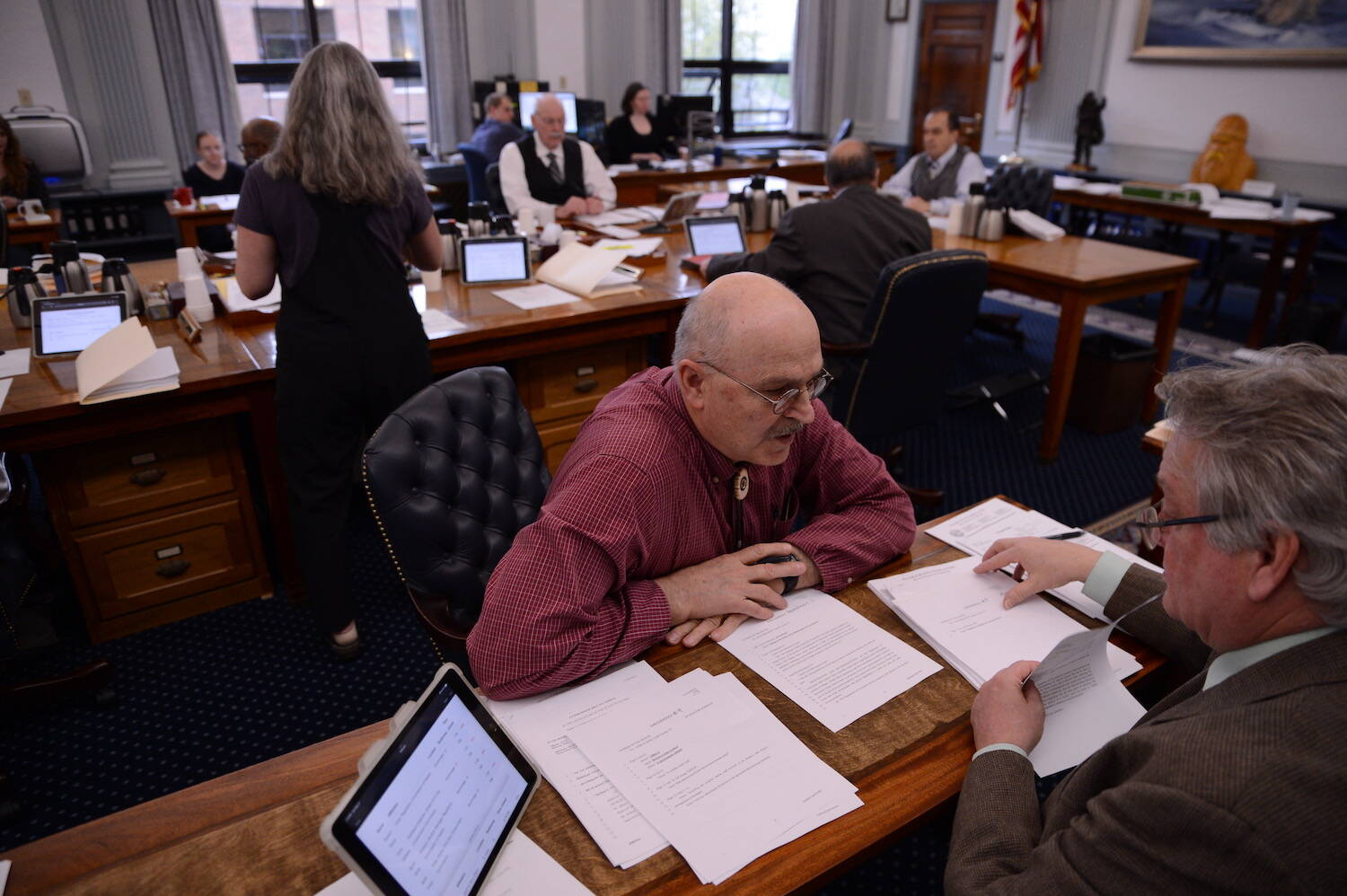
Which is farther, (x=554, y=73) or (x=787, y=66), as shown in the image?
(x=787, y=66)

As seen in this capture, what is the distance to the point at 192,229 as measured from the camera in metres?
4.96

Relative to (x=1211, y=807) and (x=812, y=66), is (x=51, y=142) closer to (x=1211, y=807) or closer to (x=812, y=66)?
(x=812, y=66)

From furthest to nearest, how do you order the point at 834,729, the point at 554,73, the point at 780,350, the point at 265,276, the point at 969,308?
the point at 554,73
the point at 969,308
the point at 265,276
the point at 780,350
the point at 834,729

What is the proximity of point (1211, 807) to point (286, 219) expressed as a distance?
2.04 metres

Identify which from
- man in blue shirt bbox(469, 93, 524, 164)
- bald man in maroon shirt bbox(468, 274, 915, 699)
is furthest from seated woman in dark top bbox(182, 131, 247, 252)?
bald man in maroon shirt bbox(468, 274, 915, 699)

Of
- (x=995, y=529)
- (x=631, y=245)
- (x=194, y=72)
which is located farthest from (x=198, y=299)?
(x=194, y=72)

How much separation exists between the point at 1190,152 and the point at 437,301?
6401 mm

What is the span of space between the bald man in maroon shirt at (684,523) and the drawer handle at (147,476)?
5.27ft

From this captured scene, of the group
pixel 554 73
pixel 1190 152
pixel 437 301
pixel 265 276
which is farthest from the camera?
pixel 554 73

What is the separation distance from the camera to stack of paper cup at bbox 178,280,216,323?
2797mm

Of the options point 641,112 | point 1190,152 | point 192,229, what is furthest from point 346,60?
point 1190,152

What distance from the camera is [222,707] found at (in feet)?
7.60

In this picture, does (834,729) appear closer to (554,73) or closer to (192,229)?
(192,229)

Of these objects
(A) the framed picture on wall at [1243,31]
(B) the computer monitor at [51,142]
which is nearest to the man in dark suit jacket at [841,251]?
(A) the framed picture on wall at [1243,31]
